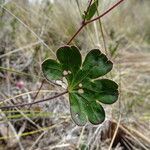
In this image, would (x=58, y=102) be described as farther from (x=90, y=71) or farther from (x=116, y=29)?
(x=116, y=29)

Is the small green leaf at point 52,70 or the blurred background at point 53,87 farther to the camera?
the blurred background at point 53,87

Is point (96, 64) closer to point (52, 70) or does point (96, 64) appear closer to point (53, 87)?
point (52, 70)

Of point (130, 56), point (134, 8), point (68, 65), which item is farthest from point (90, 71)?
point (134, 8)

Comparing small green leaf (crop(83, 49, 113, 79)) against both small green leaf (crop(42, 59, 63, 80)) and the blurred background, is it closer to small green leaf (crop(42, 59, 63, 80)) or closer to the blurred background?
small green leaf (crop(42, 59, 63, 80))

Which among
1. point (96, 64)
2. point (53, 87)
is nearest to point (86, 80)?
point (96, 64)

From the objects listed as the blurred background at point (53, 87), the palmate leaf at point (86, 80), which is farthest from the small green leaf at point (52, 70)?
the blurred background at point (53, 87)

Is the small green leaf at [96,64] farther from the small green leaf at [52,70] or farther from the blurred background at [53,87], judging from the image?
the blurred background at [53,87]

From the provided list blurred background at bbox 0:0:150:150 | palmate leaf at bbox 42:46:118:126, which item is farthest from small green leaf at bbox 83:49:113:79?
blurred background at bbox 0:0:150:150
